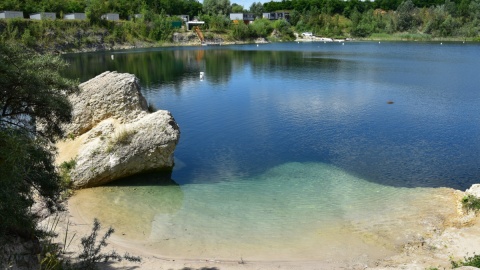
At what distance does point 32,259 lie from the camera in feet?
38.5

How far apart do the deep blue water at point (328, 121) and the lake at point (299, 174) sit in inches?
5.3

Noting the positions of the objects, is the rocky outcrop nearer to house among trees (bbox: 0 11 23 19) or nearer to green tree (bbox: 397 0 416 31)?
house among trees (bbox: 0 11 23 19)

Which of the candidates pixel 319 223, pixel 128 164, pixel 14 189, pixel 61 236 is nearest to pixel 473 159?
pixel 319 223

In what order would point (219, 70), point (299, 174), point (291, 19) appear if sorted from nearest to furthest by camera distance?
point (299, 174), point (219, 70), point (291, 19)

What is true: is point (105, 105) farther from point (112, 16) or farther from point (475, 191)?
point (112, 16)

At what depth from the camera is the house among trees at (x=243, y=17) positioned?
18762 cm

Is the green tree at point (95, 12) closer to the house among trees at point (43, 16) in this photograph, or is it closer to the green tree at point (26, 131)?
the house among trees at point (43, 16)

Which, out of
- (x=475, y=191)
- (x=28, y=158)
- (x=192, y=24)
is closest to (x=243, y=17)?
(x=192, y=24)

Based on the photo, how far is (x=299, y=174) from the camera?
25.2 meters

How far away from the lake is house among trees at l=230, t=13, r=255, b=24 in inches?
5587

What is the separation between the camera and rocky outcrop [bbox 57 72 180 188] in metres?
22.8

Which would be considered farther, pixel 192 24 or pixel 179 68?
pixel 192 24

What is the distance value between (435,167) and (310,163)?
7.74 meters

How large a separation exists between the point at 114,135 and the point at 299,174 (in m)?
11.0
